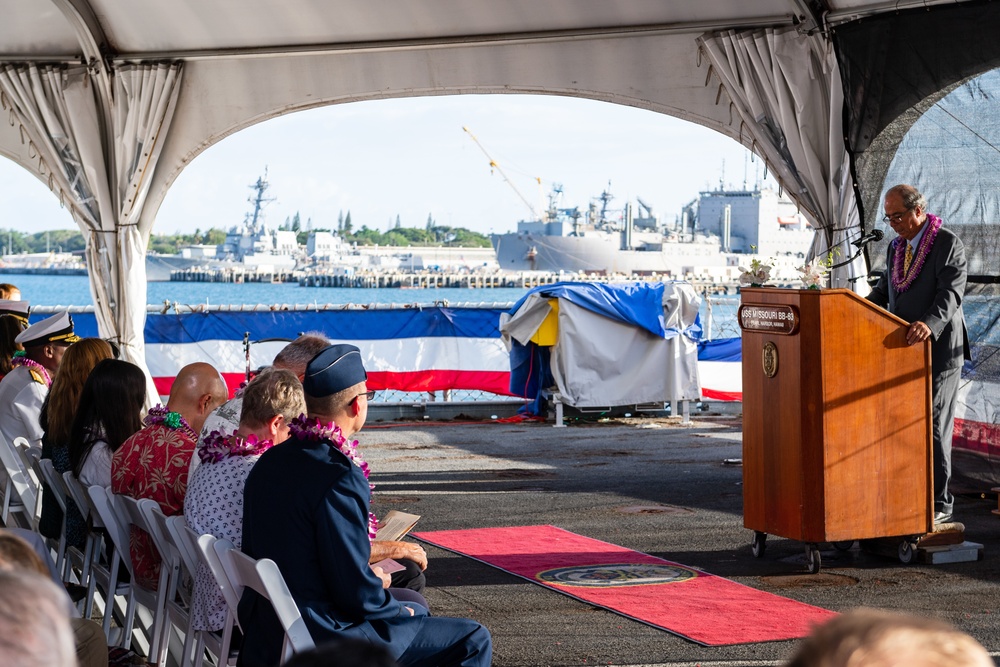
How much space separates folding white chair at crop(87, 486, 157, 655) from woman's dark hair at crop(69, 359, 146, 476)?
30 centimetres

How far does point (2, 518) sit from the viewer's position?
5.84m

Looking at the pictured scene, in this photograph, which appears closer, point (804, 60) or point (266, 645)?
point (266, 645)

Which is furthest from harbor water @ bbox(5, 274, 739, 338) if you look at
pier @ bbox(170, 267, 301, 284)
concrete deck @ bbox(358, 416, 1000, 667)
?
concrete deck @ bbox(358, 416, 1000, 667)

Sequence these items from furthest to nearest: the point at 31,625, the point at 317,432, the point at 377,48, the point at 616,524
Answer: the point at 377,48 → the point at 616,524 → the point at 317,432 → the point at 31,625

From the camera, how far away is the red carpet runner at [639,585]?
4785 millimetres

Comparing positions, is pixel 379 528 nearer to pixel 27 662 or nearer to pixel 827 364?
pixel 827 364

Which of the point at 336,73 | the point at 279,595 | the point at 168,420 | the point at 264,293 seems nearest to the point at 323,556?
the point at 279,595

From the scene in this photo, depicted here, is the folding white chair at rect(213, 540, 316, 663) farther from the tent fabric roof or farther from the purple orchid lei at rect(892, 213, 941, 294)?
the tent fabric roof

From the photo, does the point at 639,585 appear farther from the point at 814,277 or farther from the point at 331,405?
the point at 331,405

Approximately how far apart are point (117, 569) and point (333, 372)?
4.51 feet

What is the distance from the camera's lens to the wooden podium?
18.0 feet

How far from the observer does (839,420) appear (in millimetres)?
5523

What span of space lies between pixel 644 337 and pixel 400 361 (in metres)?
2.88

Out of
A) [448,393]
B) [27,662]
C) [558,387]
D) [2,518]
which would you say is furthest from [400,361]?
[27,662]
